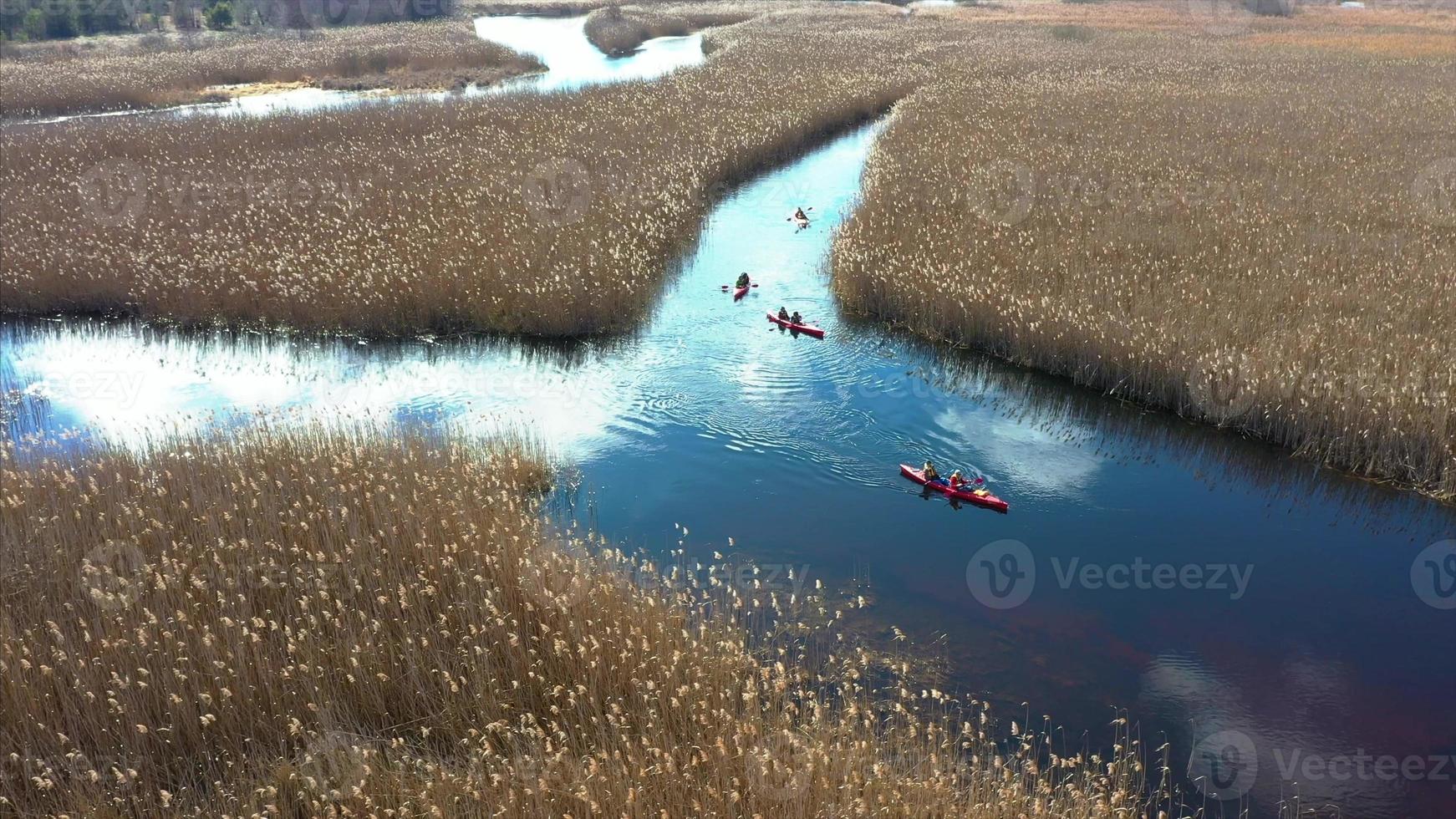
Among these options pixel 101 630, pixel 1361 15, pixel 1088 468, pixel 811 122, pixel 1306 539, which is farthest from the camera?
pixel 1361 15

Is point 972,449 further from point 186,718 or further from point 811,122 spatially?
point 811,122

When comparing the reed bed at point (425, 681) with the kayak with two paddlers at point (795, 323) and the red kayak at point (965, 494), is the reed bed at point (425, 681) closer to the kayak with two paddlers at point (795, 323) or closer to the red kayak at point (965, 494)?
the red kayak at point (965, 494)

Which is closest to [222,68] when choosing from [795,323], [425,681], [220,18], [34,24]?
[34,24]

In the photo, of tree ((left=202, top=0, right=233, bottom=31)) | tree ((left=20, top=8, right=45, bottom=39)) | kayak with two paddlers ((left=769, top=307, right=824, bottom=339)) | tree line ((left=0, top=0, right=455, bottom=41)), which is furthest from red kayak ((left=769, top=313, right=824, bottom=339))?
tree ((left=202, top=0, right=233, bottom=31))

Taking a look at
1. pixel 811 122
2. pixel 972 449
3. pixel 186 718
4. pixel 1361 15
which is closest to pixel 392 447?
pixel 186 718

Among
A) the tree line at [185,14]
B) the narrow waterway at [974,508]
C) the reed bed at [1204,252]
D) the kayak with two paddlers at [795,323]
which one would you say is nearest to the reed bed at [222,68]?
the tree line at [185,14]
